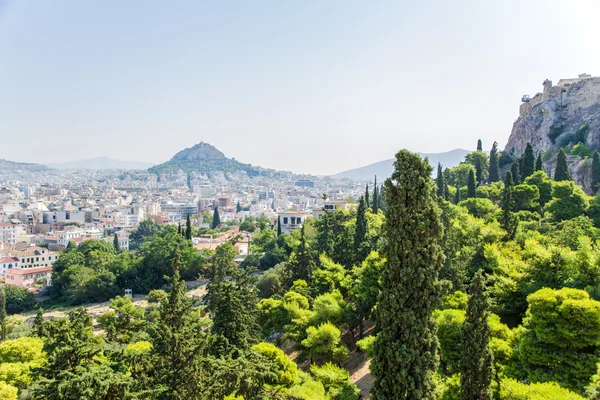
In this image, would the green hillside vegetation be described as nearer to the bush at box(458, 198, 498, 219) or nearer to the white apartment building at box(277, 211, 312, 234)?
the bush at box(458, 198, 498, 219)

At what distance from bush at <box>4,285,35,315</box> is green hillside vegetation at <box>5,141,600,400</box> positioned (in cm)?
2477

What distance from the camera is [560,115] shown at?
51906 millimetres

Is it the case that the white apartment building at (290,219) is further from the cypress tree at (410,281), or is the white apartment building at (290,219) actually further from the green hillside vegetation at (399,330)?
the cypress tree at (410,281)

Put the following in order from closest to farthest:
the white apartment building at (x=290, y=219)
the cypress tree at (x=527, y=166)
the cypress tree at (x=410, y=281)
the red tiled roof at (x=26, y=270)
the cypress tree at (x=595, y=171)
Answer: the cypress tree at (x=410, y=281), the cypress tree at (x=595, y=171), the cypress tree at (x=527, y=166), the red tiled roof at (x=26, y=270), the white apartment building at (x=290, y=219)

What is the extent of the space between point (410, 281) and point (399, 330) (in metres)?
1.14

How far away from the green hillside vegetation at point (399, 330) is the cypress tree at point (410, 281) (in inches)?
1.0

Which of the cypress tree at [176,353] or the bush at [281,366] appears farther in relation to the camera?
the bush at [281,366]

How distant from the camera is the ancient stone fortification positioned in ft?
Result: 155

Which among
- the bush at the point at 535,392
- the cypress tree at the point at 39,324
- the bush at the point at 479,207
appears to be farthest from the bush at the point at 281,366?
the bush at the point at 479,207

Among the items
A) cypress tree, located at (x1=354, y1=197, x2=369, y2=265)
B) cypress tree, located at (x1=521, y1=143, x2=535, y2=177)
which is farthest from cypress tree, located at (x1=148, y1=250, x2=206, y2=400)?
cypress tree, located at (x1=521, y1=143, x2=535, y2=177)

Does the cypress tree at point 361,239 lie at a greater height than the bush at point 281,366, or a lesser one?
greater

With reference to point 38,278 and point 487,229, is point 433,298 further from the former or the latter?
point 38,278

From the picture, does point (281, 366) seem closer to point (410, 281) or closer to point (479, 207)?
point (410, 281)

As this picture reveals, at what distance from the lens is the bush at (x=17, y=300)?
1656 inches
